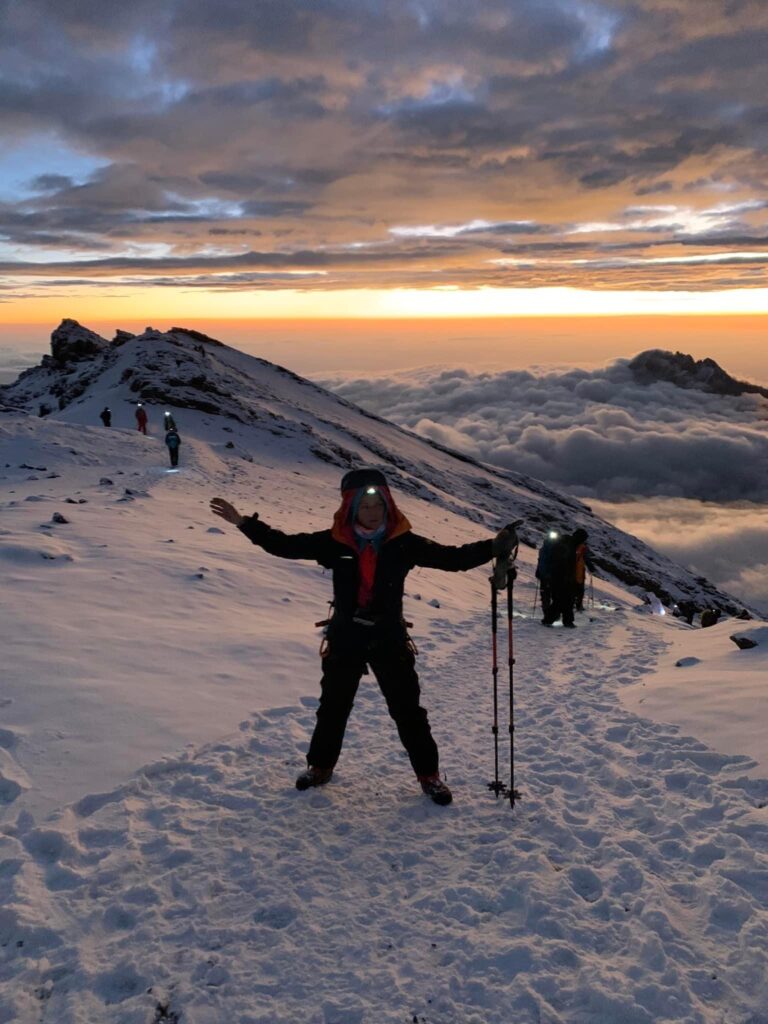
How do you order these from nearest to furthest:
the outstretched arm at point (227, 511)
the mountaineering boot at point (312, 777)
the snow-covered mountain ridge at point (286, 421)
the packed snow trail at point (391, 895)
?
the packed snow trail at point (391, 895) < the outstretched arm at point (227, 511) < the mountaineering boot at point (312, 777) < the snow-covered mountain ridge at point (286, 421)

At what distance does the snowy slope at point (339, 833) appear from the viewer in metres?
3.88

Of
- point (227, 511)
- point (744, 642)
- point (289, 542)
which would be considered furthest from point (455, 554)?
point (744, 642)

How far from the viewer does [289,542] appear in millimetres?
5824

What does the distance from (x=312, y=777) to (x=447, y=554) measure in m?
2.43

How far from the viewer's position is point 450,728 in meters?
8.22

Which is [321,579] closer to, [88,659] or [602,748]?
[88,659]

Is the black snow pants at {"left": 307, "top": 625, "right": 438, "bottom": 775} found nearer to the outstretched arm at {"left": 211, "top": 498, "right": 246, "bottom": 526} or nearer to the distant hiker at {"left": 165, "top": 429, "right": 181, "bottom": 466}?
the outstretched arm at {"left": 211, "top": 498, "right": 246, "bottom": 526}

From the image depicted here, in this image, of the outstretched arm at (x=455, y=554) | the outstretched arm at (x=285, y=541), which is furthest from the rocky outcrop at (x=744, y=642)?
the outstretched arm at (x=285, y=541)

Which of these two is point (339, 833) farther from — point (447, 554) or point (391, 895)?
point (447, 554)

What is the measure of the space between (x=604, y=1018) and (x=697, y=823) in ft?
8.18

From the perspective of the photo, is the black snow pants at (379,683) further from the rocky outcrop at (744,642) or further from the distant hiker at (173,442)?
the distant hiker at (173,442)

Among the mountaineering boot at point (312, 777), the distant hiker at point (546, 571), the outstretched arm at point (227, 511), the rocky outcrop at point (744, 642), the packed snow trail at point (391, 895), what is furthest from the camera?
the distant hiker at point (546, 571)

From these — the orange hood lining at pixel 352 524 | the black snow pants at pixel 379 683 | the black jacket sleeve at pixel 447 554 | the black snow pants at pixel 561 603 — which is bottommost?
the black snow pants at pixel 561 603

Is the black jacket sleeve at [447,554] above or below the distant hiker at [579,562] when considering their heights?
above
